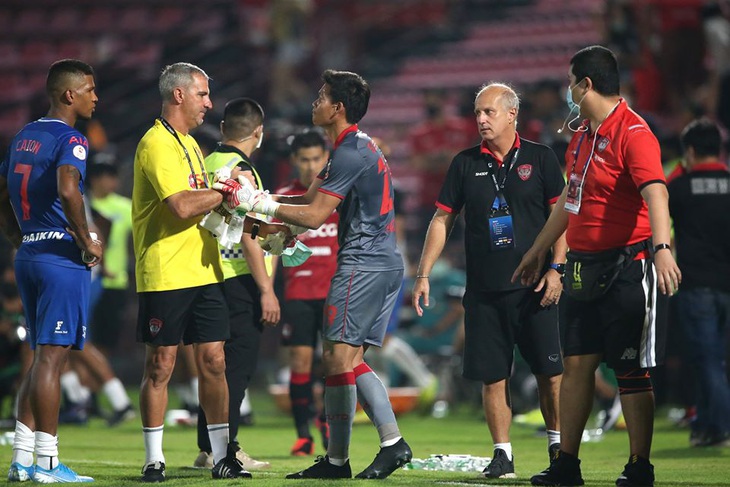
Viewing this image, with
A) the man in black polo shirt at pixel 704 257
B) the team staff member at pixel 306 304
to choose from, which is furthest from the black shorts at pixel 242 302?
the man in black polo shirt at pixel 704 257

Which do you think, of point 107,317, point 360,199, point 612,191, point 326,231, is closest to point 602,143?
point 612,191

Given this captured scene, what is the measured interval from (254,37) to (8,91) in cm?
468

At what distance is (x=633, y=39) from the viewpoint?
49.7 ft

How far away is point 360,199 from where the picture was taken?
6.38m

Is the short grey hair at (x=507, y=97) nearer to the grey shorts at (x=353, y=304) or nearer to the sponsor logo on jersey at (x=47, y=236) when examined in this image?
the grey shorts at (x=353, y=304)

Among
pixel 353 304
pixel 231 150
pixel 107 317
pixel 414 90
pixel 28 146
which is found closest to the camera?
pixel 353 304

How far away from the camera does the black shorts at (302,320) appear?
9.08m

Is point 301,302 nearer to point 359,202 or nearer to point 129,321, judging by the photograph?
point 359,202

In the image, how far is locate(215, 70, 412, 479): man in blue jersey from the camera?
6293mm

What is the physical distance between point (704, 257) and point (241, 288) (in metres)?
3.76

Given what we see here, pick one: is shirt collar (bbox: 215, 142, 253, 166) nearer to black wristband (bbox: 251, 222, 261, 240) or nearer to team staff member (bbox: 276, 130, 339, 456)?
black wristband (bbox: 251, 222, 261, 240)

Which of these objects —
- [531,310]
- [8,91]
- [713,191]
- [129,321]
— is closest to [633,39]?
[713,191]

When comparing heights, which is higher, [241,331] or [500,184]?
[500,184]

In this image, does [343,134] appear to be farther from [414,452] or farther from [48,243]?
[414,452]
